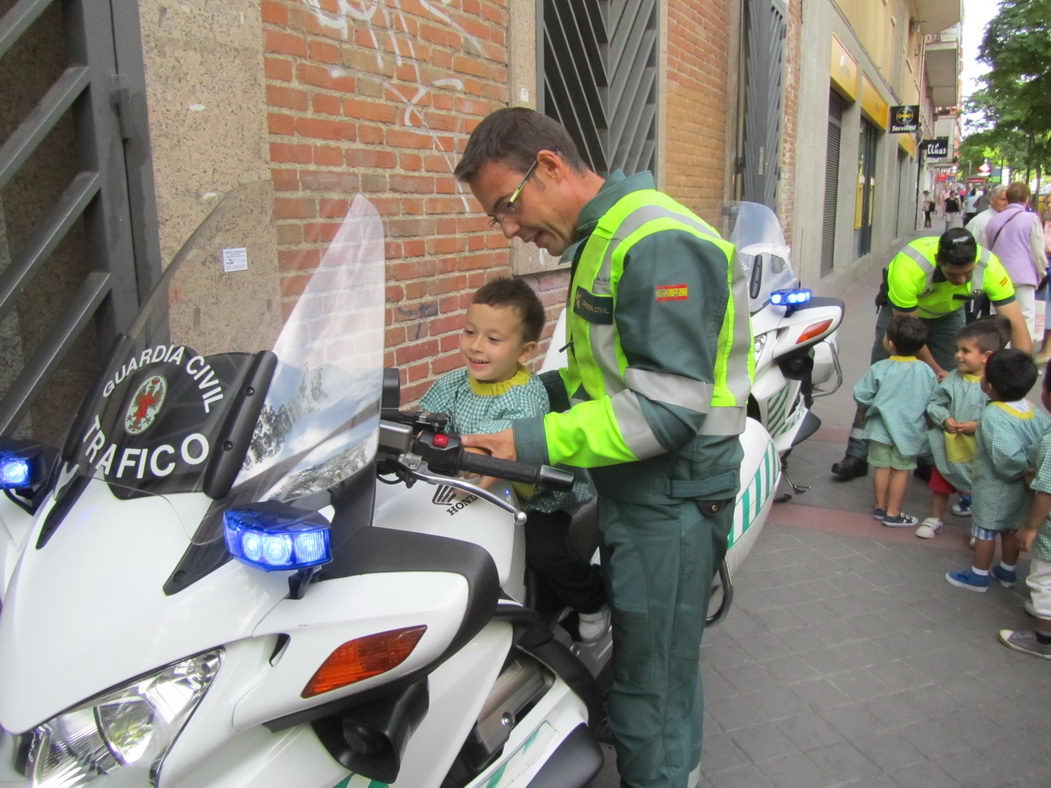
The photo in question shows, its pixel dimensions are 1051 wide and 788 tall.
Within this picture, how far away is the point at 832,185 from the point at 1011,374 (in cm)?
1521

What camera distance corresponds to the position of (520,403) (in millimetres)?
2275

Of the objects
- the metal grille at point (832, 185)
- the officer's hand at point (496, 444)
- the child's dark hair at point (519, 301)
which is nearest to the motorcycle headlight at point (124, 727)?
the officer's hand at point (496, 444)

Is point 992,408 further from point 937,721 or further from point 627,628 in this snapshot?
point 627,628

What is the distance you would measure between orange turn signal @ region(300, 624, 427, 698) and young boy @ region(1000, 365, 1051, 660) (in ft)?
9.97

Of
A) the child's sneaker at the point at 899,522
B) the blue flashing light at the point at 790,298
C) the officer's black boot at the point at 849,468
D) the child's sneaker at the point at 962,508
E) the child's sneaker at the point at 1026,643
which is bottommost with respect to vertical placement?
the child's sneaker at the point at 1026,643

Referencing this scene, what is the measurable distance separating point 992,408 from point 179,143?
348 cm

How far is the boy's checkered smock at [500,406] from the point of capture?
225cm

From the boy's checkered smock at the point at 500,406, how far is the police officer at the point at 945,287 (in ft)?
11.7

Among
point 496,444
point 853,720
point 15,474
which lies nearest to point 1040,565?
point 853,720

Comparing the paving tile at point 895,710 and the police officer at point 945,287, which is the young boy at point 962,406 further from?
the paving tile at point 895,710

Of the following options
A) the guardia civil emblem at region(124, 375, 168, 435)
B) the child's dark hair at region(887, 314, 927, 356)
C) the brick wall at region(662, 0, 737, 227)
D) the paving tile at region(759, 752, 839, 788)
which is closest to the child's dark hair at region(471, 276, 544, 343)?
the guardia civil emblem at region(124, 375, 168, 435)

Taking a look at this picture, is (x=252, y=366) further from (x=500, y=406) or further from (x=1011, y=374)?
(x=1011, y=374)

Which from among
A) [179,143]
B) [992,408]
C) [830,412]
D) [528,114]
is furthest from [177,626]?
[830,412]

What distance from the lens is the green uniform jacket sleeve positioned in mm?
1809
